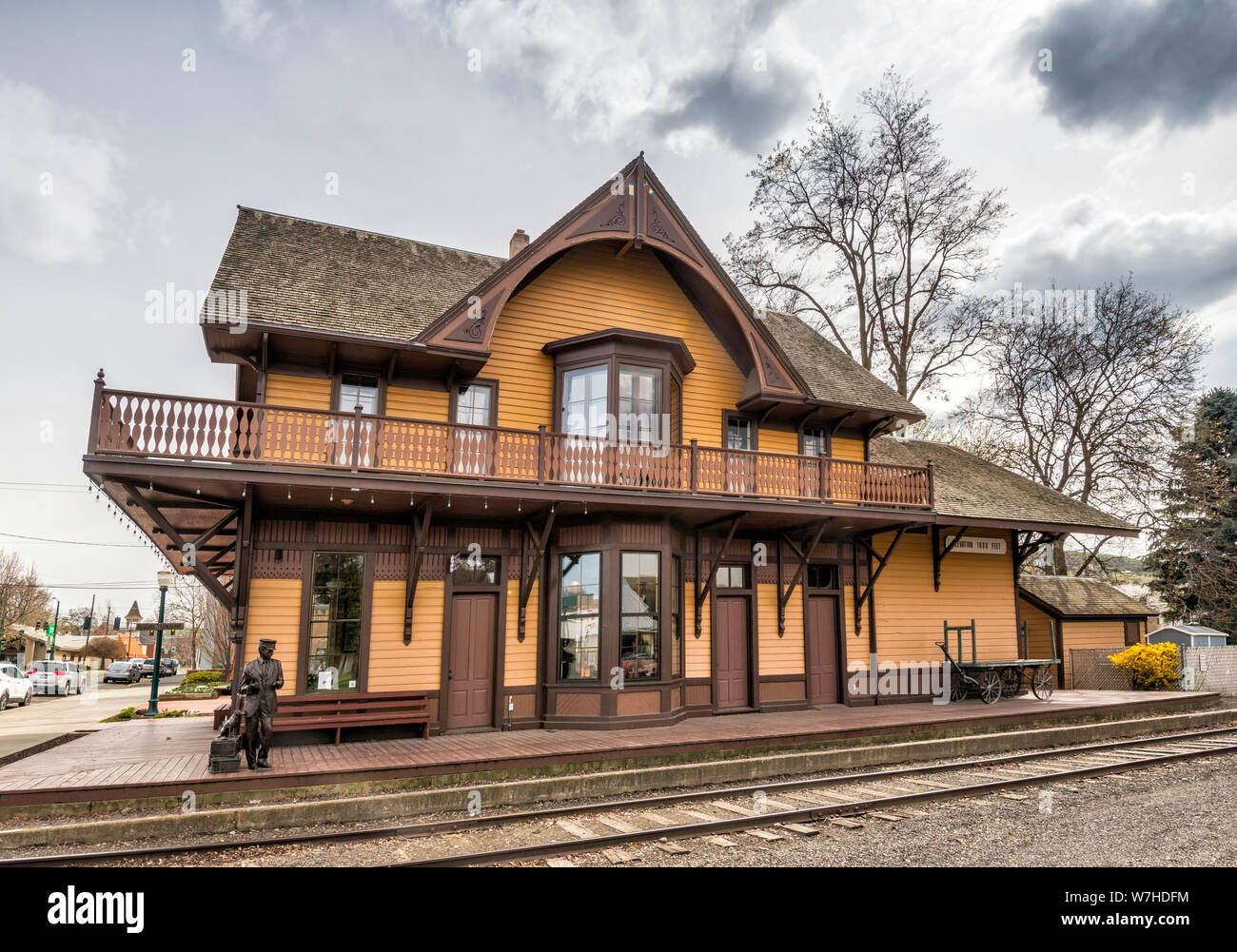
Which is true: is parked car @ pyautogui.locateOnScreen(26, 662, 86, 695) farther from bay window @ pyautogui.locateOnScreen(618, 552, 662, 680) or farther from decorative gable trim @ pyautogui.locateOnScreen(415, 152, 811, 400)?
bay window @ pyautogui.locateOnScreen(618, 552, 662, 680)

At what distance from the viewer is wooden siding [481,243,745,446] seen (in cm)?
1471

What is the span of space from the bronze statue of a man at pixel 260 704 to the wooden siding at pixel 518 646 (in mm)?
4437

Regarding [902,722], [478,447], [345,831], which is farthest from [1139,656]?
[345,831]

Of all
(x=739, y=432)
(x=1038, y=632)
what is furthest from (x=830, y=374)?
(x=1038, y=632)

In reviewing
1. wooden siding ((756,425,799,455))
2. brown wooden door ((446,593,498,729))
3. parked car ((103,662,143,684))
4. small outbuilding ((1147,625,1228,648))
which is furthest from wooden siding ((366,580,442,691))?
parked car ((103,662,143,684))

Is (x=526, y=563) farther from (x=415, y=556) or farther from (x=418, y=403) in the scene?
A: (x=418, y=403)

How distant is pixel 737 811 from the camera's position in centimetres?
926

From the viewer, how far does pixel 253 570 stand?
12320 millimetres

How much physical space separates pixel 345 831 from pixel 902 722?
32.3 ft

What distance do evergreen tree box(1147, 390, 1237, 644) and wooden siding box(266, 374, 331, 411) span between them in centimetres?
2724

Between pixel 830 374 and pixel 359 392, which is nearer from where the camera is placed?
pixel 359 392

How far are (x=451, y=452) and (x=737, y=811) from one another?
678 cm

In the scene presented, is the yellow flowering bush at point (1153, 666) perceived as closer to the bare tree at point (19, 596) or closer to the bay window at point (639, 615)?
the bay window at point (639, 615)
